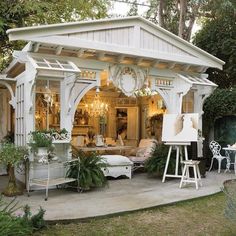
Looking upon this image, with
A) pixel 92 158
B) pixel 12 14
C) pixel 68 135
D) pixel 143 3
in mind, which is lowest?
pixel 92 158

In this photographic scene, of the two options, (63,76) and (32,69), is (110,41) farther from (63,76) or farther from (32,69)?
(32,69)

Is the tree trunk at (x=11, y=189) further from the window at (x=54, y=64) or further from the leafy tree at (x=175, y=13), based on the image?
the leafy tree at (x=175, y=13)

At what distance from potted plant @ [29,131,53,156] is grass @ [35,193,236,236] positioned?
2.23 meters

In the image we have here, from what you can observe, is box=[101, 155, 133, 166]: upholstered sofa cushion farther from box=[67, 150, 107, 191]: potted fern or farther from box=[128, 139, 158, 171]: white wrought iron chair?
box=[67, 150, 107, 191]: potted fern

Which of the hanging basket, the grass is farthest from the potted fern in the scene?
the hanging basket

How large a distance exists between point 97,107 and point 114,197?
22.3ft

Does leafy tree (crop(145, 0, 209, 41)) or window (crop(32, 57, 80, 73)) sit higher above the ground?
leafy tree (crop(145, 0, 209, 41))

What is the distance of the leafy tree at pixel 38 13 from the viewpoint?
11562mm

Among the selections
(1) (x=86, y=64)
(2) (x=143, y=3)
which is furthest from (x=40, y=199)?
(2) (x=143, y=3)

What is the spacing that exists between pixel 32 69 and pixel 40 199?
2.76 meters

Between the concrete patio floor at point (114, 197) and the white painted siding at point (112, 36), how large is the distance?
3523 millimetres

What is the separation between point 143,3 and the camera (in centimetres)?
1769

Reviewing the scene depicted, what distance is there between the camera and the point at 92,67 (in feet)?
29.4

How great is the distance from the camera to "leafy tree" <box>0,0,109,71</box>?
455 inches
